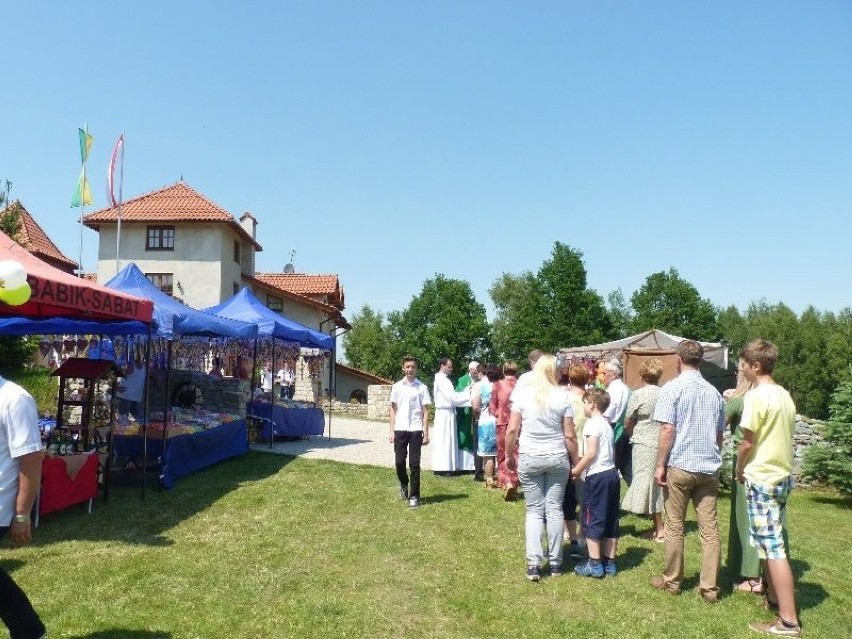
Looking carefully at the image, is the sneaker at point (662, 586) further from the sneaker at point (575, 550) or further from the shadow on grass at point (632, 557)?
the sneaker at point (575, 550)

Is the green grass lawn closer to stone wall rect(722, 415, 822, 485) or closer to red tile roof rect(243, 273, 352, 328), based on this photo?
stone wall rect(722, 415, 822, 485)

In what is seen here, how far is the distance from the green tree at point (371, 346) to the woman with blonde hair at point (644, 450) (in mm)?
60862

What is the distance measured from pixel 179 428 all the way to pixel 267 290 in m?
25.5

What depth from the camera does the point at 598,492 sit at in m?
5.42

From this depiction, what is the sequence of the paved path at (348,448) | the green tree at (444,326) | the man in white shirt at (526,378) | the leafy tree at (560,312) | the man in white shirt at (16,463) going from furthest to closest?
the green tree at (444,326) < the leafy tree at (560,312) < the paved path at (348,448) < the man in white shirt at (526,378) < the man in white shirt at (16,463)

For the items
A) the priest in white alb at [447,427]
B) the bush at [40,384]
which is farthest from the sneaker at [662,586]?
the bush at [40,384]

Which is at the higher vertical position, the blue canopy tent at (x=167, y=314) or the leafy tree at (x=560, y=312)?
the leafy tree at (x=560, y=312)

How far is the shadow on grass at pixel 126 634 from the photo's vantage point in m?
3.99

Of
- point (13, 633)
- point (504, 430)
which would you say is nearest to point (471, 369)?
point (504, 430)

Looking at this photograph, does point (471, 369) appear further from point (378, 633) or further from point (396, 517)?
point (378, 633)

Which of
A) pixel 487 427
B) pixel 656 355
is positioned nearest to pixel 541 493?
pixel 487 427

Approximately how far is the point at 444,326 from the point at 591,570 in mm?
57220

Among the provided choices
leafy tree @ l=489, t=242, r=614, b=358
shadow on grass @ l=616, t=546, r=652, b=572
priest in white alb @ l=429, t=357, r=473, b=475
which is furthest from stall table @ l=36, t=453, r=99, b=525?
leafy tree @ l=489, t=242, r=614, b=358

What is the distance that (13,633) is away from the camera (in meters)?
3.41
